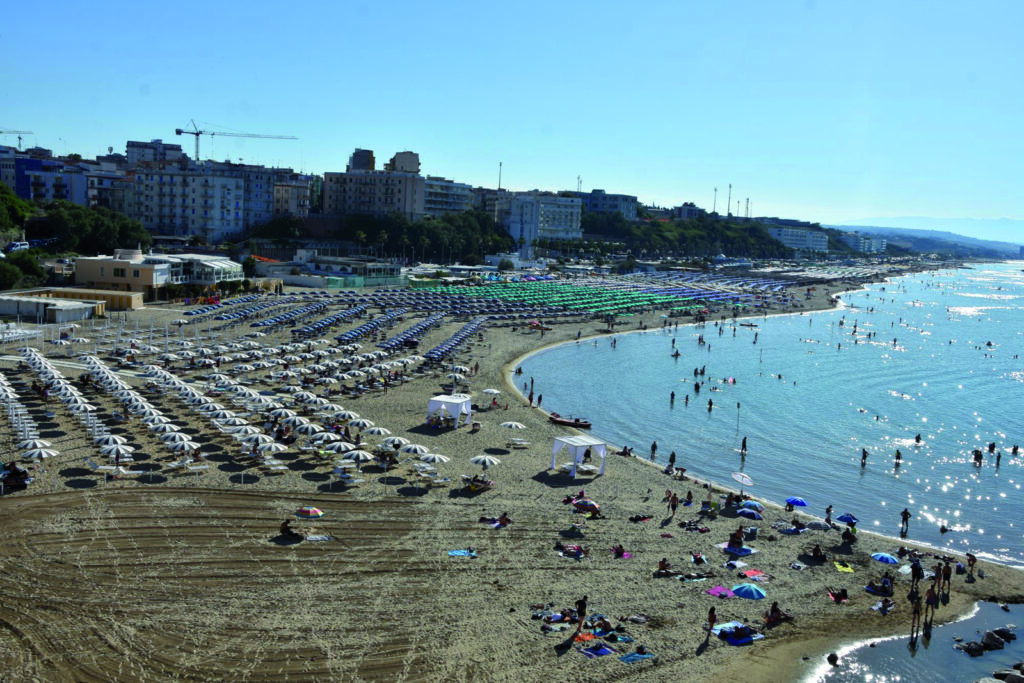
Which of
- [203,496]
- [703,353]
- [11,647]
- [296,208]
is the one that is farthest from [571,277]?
[11,647]

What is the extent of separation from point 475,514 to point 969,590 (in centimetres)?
1159

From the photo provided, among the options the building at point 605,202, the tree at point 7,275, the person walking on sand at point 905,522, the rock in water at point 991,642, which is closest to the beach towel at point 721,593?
the rock in water at point 991,642

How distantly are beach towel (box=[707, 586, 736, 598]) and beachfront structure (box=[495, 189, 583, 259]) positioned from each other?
355 feet

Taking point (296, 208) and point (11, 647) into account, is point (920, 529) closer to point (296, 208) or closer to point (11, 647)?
point (11, 647)

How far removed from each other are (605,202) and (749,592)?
6558 inches

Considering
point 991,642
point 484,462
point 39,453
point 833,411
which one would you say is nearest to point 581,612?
point 991,642

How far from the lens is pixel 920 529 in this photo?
2334 cm

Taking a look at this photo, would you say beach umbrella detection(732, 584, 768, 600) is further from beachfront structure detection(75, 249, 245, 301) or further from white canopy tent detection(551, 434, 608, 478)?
beachfront structure detection(75, 249, 245, 301)

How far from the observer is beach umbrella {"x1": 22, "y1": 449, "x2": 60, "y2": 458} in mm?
20734

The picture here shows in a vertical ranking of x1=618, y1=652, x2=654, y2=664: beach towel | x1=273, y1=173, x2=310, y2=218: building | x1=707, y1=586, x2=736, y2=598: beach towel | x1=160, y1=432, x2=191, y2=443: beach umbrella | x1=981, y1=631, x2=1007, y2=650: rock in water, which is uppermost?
x1=273, y1=173, x2=310, y2=218: building

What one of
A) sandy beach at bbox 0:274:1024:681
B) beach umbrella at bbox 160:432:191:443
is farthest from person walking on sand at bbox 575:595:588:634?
beach umbrella at bbox 160:432:191:443

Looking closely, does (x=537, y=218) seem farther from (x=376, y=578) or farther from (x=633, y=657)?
(x=633, y=657)

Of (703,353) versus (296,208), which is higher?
(296,208)

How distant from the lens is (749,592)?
56.1 feet
